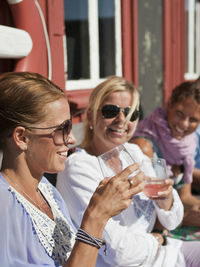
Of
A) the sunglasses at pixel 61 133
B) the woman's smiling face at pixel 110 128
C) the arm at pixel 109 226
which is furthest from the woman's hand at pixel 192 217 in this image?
the sunglasses at pixel 61 133

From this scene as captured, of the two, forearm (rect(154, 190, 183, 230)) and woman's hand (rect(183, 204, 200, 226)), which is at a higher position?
forearm (rect(154, 190, 183, 230))

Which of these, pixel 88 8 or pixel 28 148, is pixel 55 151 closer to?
pixel 28 148

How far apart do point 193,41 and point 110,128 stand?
18.7 ft

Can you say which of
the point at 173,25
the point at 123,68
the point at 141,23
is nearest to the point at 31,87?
the point at 123,68

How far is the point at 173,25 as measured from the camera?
5.86m

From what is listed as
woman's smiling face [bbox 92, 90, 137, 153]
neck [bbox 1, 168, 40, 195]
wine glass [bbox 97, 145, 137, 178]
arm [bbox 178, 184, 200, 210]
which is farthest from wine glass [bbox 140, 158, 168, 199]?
arm [bbox 178, 184, 200, 210]

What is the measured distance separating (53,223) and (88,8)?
114 inches

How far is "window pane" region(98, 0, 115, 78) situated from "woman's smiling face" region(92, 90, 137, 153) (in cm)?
204

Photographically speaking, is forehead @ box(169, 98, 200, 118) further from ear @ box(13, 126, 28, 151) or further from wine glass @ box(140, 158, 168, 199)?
ear @ box(13, 126, 28, 151)

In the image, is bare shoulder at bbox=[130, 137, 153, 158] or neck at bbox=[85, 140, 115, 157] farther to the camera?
bare shoulder at bbox=[130, 137, 153, 158]

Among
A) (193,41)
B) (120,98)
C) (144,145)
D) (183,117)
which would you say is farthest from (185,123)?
(193,41)

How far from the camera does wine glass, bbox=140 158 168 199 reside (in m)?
1.90

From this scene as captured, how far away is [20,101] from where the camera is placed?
142cm

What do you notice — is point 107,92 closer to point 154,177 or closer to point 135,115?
point 135,115
